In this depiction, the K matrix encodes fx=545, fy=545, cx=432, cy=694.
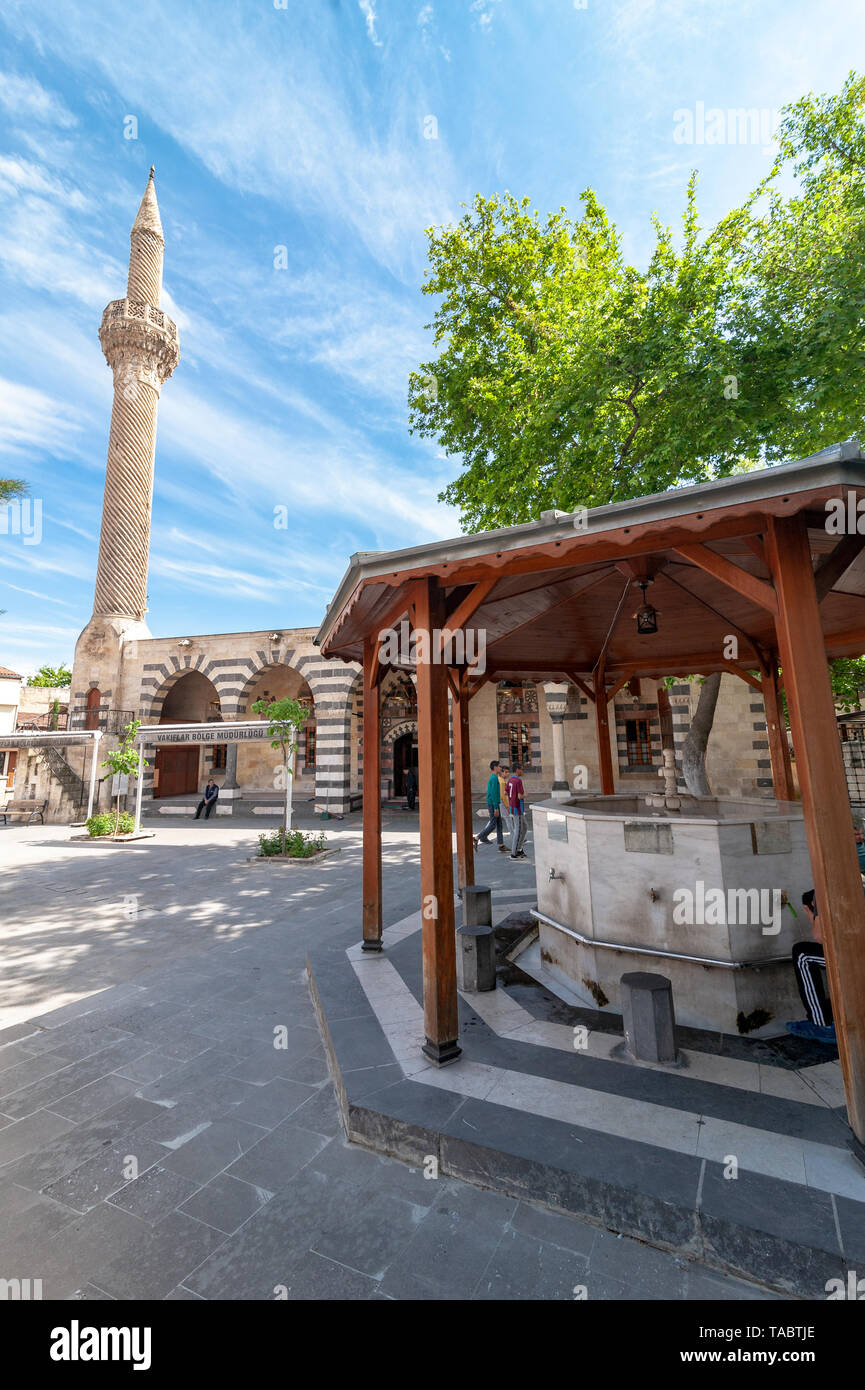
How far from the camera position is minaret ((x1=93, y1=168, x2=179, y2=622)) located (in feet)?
71.4

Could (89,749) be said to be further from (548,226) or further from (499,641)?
(548,226)

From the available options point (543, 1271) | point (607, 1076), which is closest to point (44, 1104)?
point (543, 1271)

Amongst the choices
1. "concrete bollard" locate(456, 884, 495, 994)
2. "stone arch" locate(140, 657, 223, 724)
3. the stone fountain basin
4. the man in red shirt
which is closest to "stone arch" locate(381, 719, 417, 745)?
"stone arch" locate(140, 657, 223, 724)

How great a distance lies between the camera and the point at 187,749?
24156 millimetres

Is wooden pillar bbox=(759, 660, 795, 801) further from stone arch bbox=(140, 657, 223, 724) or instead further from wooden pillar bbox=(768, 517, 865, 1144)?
stone arch bbox=(140, 657, 223, 724)

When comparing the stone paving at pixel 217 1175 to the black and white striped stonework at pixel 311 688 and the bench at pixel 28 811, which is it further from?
the bench at pixel 28 811

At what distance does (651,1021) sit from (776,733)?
248 inches

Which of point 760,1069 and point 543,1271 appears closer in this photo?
point 543,1271

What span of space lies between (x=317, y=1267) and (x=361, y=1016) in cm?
193

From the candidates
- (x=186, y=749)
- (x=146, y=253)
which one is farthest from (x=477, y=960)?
(x=146, y=253)

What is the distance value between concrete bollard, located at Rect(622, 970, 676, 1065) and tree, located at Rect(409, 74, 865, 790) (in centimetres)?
769

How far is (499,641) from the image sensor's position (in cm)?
700

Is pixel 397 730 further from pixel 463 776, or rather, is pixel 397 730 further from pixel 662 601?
Answer: pixel 662 601
